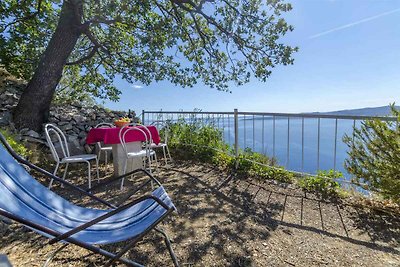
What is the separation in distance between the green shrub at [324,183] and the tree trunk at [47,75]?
5.08 meters

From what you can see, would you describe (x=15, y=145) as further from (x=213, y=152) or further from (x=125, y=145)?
(x=213, y=152)

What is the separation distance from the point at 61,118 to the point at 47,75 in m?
0.95

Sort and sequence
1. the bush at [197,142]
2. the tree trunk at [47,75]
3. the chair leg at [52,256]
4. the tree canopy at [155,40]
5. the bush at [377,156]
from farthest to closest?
the tree canopy at [155,40], the bush at [197,142], the tree trunk at [47,75], the bush at [377,156], the chair leg at [52,256]

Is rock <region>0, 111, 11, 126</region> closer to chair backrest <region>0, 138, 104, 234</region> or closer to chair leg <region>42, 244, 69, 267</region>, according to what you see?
chair backrest <region>0, 138, 104, 234</region>

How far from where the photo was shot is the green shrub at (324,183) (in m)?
2.95

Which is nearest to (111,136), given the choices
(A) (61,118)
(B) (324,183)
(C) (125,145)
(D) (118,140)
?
(D) (118,140)

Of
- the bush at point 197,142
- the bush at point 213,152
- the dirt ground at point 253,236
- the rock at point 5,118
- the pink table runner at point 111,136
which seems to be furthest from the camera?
the bush at point 197,142

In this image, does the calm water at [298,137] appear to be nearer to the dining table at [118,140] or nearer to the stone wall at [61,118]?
the dining table at [118,140]

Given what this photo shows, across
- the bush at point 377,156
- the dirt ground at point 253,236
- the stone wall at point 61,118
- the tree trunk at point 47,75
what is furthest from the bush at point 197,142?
the tree trunk at point 47,75

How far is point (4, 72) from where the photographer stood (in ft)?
17.0

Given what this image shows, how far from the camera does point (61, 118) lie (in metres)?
5.12

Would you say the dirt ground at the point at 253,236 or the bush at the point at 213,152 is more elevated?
the bush at the point at 213,152

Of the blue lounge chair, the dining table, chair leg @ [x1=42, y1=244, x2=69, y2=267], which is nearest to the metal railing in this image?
the dining table

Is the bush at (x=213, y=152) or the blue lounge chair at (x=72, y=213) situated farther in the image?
the bush at (x=213, y=152)
